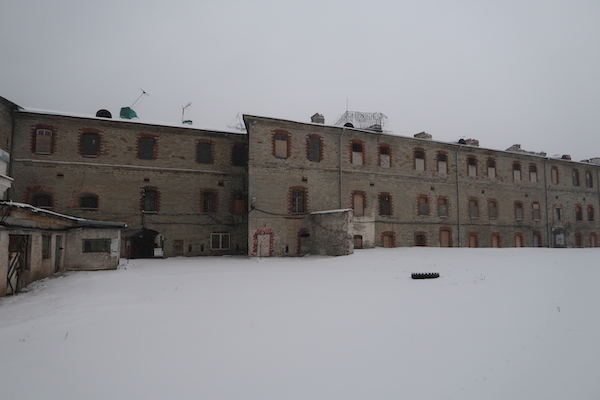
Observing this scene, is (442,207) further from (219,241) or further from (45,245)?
(45,245)

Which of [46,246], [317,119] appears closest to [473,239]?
[317,119]

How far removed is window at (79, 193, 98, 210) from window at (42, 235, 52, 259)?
8726mm

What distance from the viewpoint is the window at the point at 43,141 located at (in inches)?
855

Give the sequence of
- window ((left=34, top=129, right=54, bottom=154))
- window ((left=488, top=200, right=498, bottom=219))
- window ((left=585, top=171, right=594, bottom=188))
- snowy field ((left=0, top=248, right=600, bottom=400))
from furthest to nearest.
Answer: window ((left=585, top=171, right=594, bottom=188)) → window ((left=488, top=200, right=498, bottom=219)) → window ((left=34, top=129, right=54, bottom=154)) → snowy field ((left=0, top=248, right=600, bottom=400))

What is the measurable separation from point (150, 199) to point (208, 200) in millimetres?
3848

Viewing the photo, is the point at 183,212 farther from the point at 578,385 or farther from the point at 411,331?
the point at 578,385

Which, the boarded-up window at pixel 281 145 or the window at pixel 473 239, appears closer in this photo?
the boarded-up window at pixel 281 145

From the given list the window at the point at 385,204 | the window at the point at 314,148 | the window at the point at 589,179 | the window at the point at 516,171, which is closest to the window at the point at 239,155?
the window at the point at 314,148

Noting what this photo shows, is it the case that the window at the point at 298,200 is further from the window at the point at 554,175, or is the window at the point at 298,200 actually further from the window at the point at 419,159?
the window at the point at 554,175

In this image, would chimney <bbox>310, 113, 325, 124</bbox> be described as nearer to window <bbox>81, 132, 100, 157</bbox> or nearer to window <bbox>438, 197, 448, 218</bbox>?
window <bbox>438, 197, 448, 218</bbox>

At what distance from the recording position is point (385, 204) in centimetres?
2612

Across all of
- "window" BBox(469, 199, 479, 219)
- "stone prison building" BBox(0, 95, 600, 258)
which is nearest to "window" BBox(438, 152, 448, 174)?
"stone prison building" BBox(0, 95, 600, 258)

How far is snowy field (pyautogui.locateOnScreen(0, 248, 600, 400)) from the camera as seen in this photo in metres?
4.29

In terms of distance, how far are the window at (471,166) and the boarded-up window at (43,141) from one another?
1221 inches
